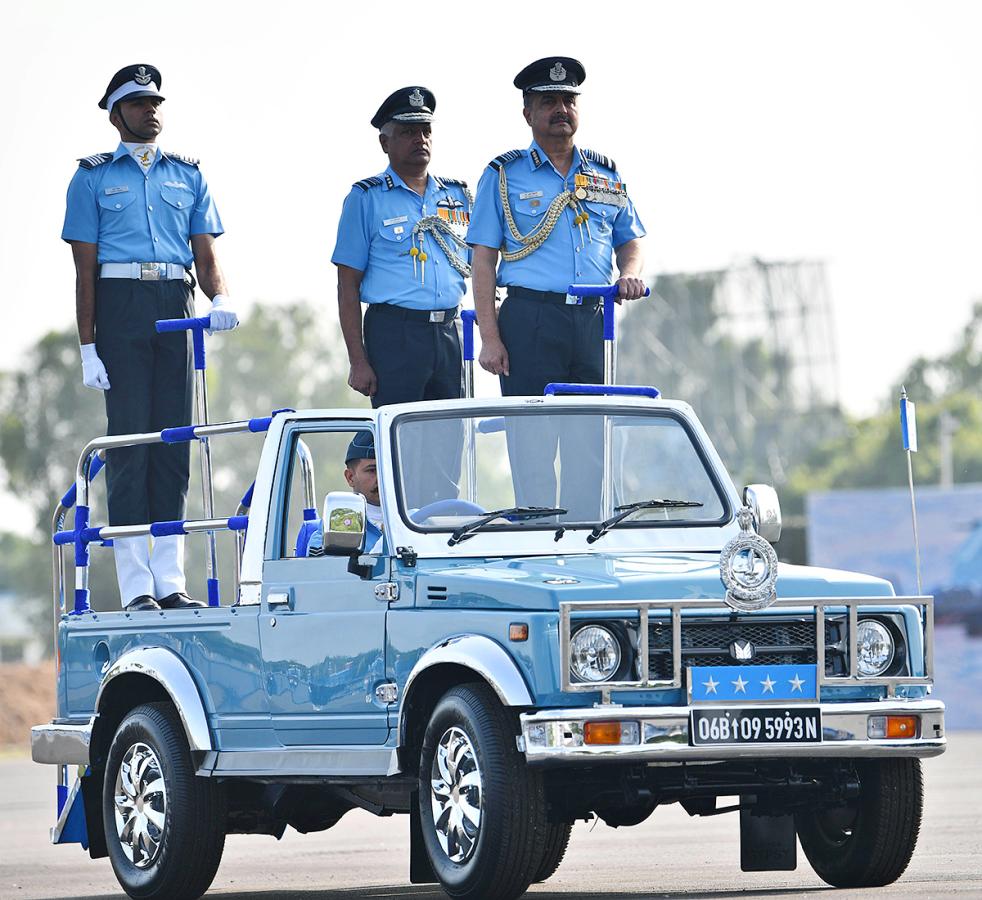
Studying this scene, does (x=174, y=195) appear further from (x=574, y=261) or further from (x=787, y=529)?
(x=787, y=529)

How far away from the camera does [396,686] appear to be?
10.0 m

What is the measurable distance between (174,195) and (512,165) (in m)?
1.68

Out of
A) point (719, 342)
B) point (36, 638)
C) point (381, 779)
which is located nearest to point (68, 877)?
point (381, 779)

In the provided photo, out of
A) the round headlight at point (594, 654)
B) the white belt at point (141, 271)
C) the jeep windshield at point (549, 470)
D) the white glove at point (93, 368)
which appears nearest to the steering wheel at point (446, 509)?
the jeep windshield at point (549, 470)

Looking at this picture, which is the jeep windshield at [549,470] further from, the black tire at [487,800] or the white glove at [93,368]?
the white glove at [93,368]

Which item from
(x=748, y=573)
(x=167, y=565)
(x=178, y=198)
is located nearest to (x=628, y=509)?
(x=748, y=573)

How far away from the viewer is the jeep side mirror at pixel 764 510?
10.5m

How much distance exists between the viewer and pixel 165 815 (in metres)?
11.1

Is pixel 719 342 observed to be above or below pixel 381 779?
above

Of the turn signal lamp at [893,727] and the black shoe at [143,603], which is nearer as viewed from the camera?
the turn signal lamp at [893,727]

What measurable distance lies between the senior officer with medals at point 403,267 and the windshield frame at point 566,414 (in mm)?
1261

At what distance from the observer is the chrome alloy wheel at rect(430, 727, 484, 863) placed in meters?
9.51

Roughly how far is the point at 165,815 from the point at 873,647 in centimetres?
323

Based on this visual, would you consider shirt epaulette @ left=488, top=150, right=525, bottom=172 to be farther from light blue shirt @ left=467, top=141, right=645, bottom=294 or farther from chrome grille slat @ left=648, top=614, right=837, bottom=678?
chrome grille slat @ left=648, top=614, right=837, bottom=678
